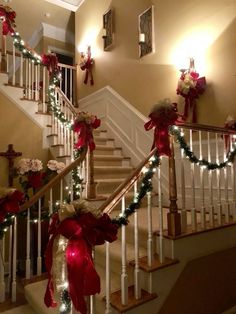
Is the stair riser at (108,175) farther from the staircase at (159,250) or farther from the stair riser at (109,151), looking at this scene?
the stair riser at (109,151)

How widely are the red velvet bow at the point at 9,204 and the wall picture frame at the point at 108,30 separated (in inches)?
176

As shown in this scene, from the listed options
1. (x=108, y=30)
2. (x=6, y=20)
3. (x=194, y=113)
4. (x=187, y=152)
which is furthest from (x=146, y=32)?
(x=187, y=152)

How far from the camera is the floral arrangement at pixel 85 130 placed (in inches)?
139

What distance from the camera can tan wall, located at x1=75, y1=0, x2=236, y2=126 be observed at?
12.0 feet

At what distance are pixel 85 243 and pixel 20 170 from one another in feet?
9.79

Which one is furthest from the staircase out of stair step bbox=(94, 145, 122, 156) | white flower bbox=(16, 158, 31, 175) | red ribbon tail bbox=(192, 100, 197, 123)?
stair step bbox=(94, 145, 122, 156)

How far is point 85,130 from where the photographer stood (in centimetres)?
355

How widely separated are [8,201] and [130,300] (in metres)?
1.31

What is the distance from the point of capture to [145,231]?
2.81m

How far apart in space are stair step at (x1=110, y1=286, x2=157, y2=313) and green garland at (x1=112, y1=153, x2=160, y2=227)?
0.61 meters

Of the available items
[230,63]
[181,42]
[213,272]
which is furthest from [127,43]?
[213,272]

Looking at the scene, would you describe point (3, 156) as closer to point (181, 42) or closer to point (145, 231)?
point (145, 231)

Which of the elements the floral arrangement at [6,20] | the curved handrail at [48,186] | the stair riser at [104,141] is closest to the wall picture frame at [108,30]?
the floral arrangement at [6,20]

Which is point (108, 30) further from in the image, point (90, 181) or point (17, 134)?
point (90, 181)
